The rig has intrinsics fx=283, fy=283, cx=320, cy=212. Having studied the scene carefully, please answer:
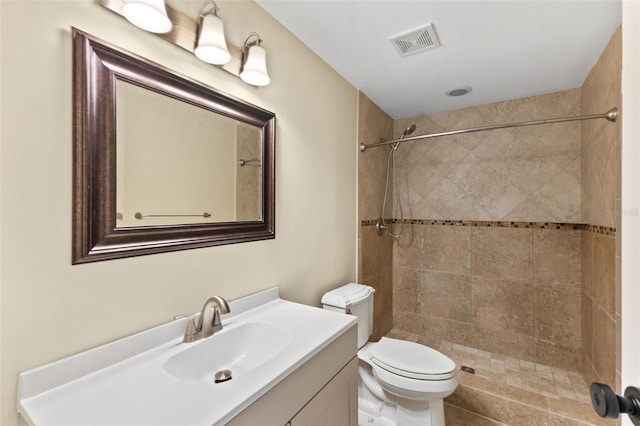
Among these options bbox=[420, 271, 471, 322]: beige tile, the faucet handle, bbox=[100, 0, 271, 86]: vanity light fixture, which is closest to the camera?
bbox=[100, 0, 271, 86]: vanity light fixture

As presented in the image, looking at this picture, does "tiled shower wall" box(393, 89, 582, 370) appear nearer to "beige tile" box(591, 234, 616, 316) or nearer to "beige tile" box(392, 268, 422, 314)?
"beige tile" box(392, 268, 422, 314)

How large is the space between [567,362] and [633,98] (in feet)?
8.52

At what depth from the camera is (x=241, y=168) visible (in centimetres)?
133

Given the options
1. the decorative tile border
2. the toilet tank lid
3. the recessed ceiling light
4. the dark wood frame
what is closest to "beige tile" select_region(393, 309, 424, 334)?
the decorative tile border

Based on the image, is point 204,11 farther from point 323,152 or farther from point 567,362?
point 567,362

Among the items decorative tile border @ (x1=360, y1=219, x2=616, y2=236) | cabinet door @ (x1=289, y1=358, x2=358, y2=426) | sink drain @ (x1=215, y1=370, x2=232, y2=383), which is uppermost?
decorative tile border @ (x1=360, y1=219, x2=616, y2=236)

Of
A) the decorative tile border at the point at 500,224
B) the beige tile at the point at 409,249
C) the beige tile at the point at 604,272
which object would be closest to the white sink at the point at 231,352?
the decorative tile border at the point at 500,224

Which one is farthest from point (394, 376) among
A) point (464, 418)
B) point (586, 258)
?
point (586, 258)

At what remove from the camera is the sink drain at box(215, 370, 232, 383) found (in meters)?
0.98

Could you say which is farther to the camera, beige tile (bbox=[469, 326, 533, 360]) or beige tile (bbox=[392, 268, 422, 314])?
beige tile (bbox=[392, 268, 422, 314])

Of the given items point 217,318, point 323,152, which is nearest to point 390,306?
point 323,152

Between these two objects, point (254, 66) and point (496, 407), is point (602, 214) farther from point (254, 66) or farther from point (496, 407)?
point (254, 66)

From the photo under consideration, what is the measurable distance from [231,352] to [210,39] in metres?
1.21

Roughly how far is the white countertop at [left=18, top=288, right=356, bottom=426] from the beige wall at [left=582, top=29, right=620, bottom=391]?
5.64ft
